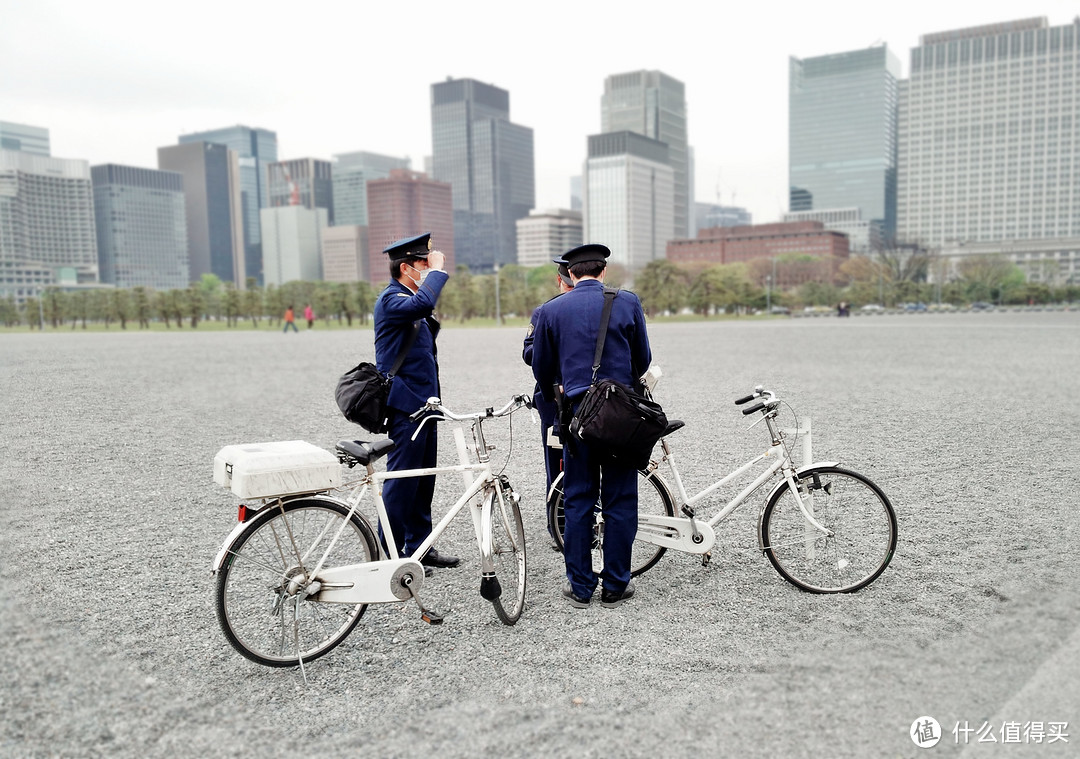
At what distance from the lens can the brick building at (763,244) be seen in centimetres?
14750

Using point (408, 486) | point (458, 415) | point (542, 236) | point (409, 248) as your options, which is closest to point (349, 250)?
point (542, 236)

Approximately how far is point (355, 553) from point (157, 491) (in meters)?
4.15

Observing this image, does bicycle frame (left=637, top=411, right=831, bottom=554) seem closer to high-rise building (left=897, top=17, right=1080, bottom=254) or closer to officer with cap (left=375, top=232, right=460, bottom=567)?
officer with cap (left=375, top=232, right=460, bottom=567)

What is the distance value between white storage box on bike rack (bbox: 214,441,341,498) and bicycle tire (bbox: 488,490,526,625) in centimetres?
90

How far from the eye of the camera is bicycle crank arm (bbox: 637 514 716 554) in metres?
4.59

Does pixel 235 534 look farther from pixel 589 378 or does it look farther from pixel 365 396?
pixel 589 378

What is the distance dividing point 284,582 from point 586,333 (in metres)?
1.89

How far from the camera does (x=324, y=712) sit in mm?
3180

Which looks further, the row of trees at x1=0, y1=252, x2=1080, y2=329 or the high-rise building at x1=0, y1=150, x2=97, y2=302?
the high-rise building at x1=0, y1=150, x2=97, y2=302

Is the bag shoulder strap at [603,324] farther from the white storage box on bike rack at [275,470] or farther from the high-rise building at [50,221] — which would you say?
the high-rise building at [50,221]

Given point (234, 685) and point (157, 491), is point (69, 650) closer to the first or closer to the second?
point (234, 685)

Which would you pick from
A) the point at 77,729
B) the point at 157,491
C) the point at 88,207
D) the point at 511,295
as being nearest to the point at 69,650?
the point at 77,729
